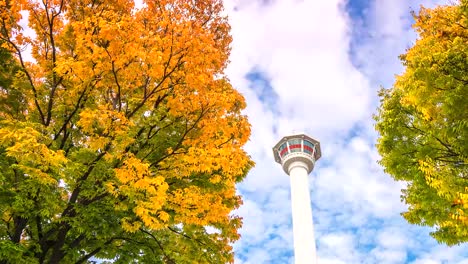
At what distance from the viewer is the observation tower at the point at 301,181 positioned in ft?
128

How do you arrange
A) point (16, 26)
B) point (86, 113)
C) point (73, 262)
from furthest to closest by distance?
point (73, 262) → point (16, 26) → point (86, 113)

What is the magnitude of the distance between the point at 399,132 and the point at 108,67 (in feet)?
26.4

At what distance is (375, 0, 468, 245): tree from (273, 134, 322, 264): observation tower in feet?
93.5

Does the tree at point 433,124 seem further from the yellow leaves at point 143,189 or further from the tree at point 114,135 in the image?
the yellow leaves at point 143,189

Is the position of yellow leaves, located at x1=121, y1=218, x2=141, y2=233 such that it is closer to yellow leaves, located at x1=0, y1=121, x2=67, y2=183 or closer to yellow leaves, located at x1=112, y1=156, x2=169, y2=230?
yellow leaves, located at x1=112, y1=156, x2=169, y2=230

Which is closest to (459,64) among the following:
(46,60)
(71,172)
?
(71,172)

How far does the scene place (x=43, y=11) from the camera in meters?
9.38

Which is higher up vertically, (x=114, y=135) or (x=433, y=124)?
(x=433, y=124)

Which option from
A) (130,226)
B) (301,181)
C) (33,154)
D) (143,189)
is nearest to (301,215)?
(301,181)

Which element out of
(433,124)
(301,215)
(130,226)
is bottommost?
(130,226)

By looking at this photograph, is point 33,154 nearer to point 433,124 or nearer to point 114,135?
point 114,135

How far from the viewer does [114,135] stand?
27.5 feet

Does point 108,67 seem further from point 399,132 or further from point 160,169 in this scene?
point 399,132

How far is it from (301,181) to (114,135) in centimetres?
3845
